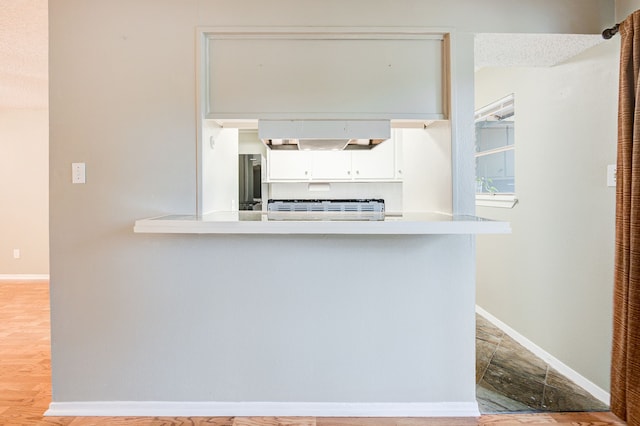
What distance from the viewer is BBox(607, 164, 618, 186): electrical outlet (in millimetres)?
1925

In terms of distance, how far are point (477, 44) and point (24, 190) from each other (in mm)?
5540

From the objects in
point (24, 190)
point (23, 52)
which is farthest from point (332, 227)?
point (24, 190)

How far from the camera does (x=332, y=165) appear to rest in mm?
3973

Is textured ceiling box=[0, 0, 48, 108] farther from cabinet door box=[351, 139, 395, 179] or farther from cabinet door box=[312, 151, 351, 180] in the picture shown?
cabinet door box=[351, 139, 395, 179]

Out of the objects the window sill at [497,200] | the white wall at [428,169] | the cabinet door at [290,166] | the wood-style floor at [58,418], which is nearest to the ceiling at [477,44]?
the white wall at [428,169]

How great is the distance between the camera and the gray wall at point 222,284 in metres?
1.84

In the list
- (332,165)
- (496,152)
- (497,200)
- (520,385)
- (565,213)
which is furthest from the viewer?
(332,165)

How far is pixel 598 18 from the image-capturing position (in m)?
1.86

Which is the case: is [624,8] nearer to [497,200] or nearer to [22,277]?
[497,200]

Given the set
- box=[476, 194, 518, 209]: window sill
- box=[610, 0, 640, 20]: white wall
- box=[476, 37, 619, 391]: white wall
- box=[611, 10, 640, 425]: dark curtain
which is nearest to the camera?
box=[611, 10, 640, 425]: dark curtain

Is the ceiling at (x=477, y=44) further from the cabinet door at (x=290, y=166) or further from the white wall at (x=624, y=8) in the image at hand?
the cabinet door at (x=290, y=166)

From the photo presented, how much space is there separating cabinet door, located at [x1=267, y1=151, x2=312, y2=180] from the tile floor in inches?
94.5

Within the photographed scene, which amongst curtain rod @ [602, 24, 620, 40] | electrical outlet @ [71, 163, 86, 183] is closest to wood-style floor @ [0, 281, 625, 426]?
electrical outlet @ [71, 163, 86, 183]

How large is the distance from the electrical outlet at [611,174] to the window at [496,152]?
874mm
